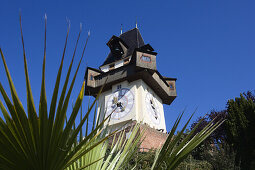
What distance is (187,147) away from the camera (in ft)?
3.44

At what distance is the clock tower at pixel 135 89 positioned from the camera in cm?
1944

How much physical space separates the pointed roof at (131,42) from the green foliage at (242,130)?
44.1 ft

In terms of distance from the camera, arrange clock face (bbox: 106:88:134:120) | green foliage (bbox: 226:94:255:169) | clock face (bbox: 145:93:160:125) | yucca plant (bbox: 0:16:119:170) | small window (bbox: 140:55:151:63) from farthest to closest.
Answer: small window (bbox: 140:55:151:63) → clock face (bbox: 145:93:160:125) → clock face (bbox: 106:88:134:120) → green foliage (bbox: 226:94:255:169) → yucca plant (bbox: 0:16:119:170)

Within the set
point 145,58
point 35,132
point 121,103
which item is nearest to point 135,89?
point 121,103

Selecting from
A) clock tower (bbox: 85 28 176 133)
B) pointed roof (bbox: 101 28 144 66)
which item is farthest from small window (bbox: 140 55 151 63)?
pointed roof (bbox: 101 28 144 66)

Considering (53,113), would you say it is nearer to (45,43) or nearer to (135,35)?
(45,43)

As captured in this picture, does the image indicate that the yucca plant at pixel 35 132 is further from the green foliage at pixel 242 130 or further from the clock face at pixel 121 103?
the clock face at pixel 121 103

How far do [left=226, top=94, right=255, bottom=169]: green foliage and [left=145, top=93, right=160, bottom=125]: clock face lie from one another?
8.15 meters

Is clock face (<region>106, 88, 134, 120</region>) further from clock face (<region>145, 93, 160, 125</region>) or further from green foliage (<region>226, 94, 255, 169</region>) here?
green foliage (<region>226, 94, 255, 169</region>)

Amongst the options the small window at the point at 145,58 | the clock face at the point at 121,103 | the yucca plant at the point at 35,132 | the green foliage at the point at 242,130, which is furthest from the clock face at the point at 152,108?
the yucca plant at the point at 35,132

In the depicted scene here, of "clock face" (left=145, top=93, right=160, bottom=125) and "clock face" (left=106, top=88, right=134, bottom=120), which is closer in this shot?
"clock face" (left=106, top=88, right=134, bottom=120)

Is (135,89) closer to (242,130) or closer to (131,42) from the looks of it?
(131,42)

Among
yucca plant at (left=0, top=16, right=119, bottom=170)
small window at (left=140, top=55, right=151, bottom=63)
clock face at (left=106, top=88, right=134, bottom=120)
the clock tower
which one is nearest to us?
yucca plant at (left=0, top=16, right=119, bottom=170)

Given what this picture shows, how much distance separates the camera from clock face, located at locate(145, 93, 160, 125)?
20239mm
